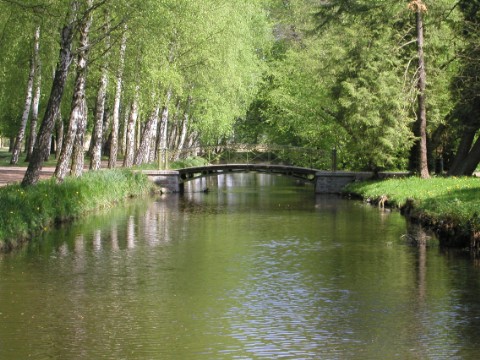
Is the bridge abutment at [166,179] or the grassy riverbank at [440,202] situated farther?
the bridge abutment at [166,179]

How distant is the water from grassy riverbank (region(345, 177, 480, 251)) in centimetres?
89

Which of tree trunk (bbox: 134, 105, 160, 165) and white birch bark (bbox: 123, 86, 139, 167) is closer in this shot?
white birch bark (bbox: 123, 86, 139, 167)

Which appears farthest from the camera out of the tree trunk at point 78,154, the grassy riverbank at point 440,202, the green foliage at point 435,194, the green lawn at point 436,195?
the tree trunk at point 78,154

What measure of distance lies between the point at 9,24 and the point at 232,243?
1250 cm

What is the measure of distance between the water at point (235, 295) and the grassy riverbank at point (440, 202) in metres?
0.89

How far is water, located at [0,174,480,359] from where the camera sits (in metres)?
12.6

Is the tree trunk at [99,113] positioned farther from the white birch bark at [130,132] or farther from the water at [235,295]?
the water at [235,295]

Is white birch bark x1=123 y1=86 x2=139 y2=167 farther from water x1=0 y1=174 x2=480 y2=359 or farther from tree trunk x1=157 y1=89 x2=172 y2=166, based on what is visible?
water x1=0 y1=174 x2=480 y2=359

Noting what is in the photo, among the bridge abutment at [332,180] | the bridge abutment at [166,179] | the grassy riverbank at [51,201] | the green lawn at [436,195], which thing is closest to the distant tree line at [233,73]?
the grassy riverbank at [51,201]

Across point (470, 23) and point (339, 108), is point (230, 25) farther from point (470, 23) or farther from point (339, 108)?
point (470, 23)

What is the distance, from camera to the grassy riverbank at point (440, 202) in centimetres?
2266

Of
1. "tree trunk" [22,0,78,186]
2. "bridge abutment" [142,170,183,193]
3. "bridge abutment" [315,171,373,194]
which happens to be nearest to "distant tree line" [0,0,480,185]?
"tree trunk" [22,0,78,186]

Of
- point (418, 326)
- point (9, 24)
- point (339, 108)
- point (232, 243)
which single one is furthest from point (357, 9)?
point (418, 326)

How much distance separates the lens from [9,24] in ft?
98.9
